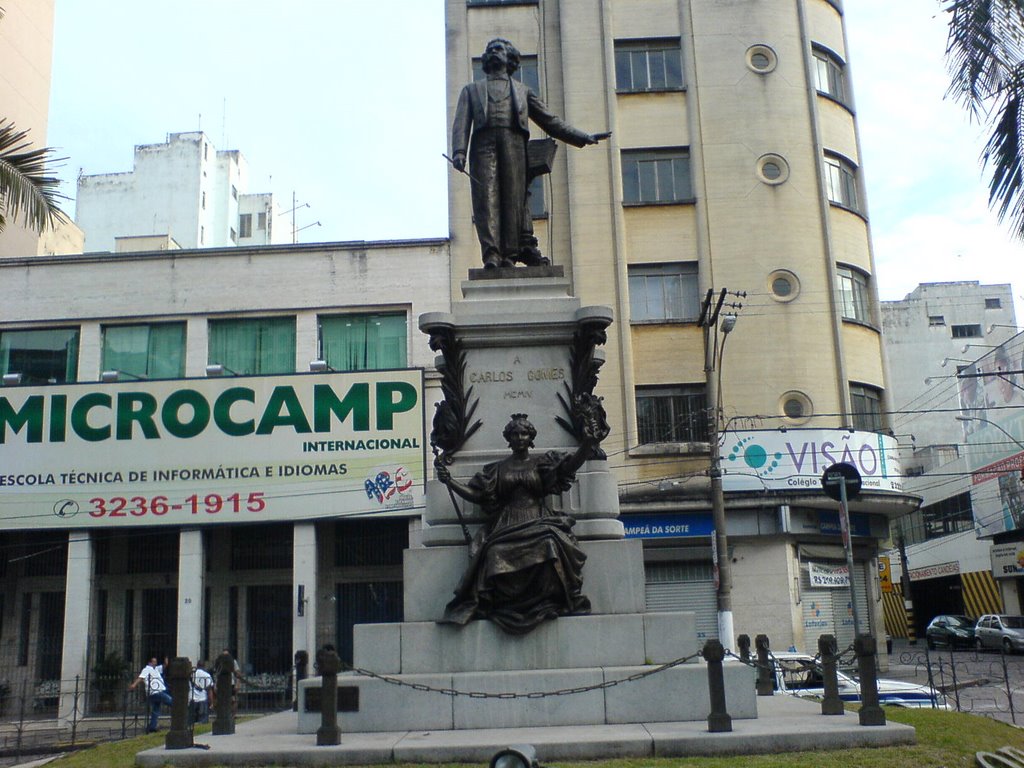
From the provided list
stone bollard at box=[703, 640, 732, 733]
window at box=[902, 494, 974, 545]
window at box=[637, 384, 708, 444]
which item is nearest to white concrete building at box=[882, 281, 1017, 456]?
window at box=[902, 494, 974, 545]

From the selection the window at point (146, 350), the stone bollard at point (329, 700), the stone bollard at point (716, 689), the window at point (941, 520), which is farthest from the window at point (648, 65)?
the window at point (941, 520)

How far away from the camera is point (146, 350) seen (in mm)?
35719

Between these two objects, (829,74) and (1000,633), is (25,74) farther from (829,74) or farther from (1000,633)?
(1000,633)

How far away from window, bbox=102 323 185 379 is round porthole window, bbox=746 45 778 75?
2038 cm

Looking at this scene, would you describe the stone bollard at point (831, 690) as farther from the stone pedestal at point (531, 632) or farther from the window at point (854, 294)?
the window at point (854, 294)

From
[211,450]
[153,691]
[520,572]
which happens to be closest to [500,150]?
[520,572]

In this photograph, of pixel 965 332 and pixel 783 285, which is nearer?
pixel 783 285

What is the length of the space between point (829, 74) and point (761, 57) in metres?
2.90

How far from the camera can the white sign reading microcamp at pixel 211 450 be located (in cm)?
3359

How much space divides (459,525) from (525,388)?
1767mm

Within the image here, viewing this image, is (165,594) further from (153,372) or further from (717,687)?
(717,687)

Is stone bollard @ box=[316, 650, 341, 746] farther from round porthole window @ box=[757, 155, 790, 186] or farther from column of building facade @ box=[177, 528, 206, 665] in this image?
round porthole window @ box=[757, 155, 790, 186]

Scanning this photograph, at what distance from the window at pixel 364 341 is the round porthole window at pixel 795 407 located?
11723mm

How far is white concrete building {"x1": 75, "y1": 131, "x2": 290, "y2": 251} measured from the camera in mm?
64688
